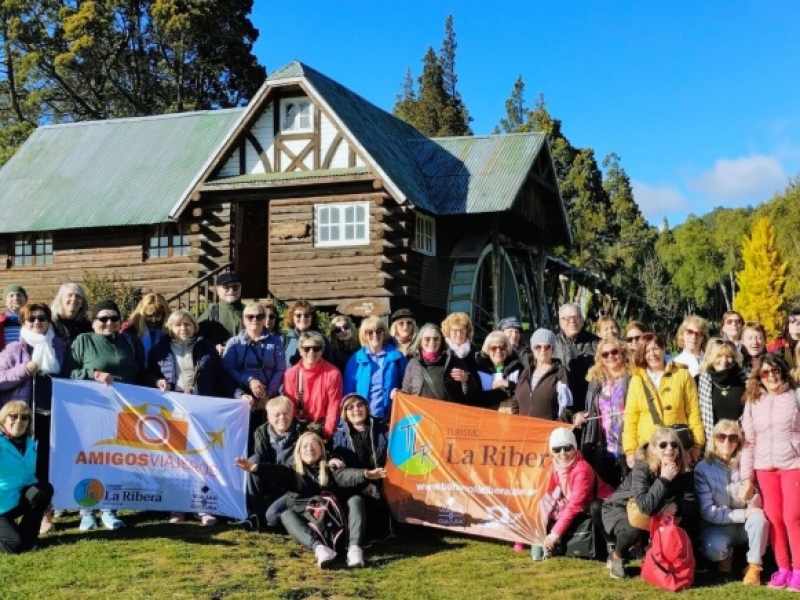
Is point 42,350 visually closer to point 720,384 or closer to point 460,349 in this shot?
point 460,349

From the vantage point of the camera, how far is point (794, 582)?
7090 millimetres

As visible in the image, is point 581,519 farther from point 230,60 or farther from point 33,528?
point 230,60

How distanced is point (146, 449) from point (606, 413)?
14.1ft

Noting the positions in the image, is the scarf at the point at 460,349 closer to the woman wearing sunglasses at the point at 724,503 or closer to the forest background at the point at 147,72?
the woman wearing sunglasses at the point at 724,503

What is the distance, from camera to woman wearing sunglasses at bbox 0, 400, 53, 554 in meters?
7.89

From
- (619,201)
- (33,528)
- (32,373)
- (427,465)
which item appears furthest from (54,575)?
(619,201)

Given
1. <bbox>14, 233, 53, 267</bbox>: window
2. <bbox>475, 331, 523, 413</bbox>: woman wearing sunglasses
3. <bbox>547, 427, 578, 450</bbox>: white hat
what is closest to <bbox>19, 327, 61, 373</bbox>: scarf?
<bbox>475, 331, 523, 413</bbox>: woman wearing sunglasses

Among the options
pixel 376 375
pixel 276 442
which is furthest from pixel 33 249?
pixel 276 442

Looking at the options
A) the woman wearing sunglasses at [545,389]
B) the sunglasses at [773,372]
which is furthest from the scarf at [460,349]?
the sunglasses at [773,372]

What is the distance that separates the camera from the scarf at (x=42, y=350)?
8648 millimetres

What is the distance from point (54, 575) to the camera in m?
7.26

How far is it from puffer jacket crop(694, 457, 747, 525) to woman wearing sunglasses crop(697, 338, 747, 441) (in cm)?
49

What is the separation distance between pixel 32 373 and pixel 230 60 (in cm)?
3474

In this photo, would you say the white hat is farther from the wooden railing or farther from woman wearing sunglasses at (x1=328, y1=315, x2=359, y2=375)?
the wooden railing
